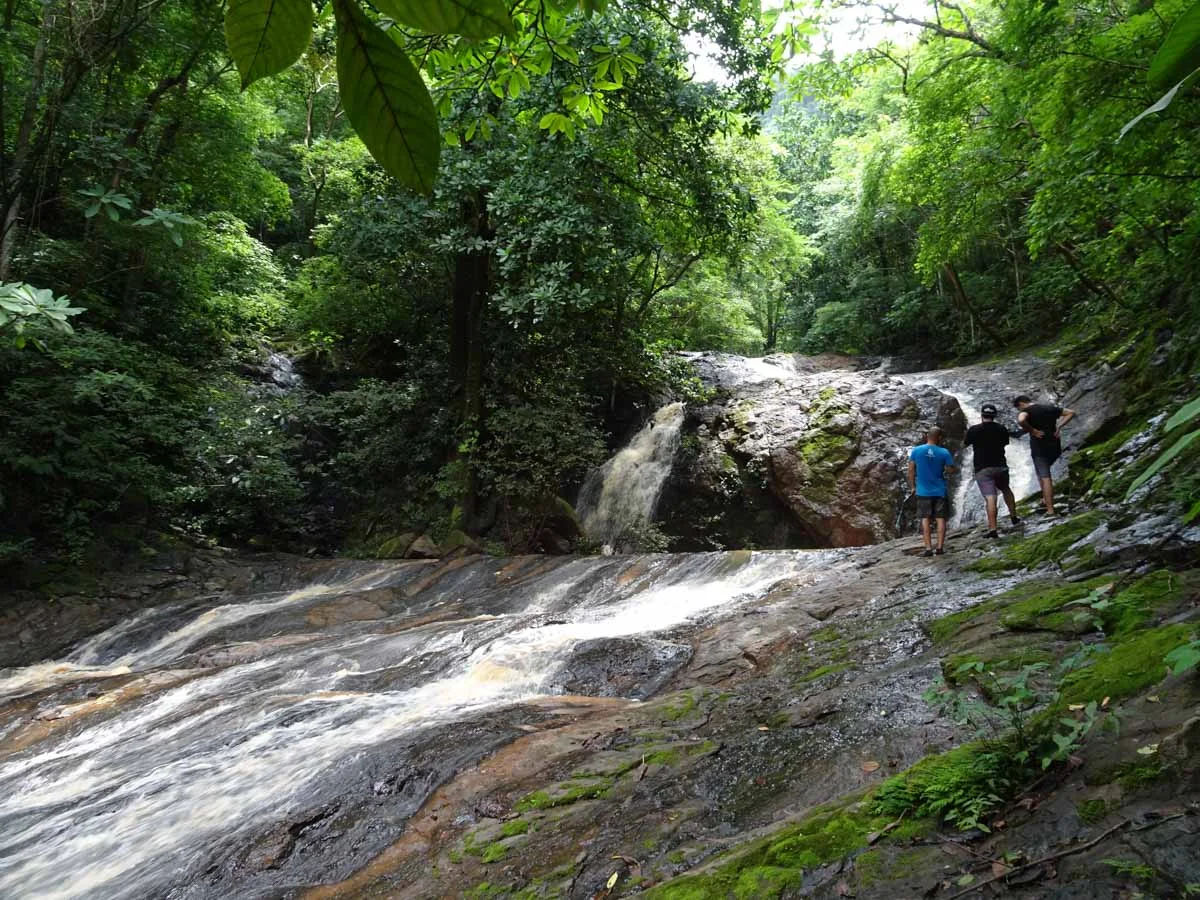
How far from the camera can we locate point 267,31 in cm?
60

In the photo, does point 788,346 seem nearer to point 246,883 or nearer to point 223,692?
point 223,692

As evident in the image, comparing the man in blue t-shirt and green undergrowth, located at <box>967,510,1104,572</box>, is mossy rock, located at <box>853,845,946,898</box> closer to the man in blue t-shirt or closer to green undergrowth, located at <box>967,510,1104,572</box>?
green undergrowth, located at <box>967,510,1104,572</box>

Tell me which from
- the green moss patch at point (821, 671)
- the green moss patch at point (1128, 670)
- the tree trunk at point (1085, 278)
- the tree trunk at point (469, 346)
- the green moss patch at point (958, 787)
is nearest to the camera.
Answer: the green moss patch at point (958, 787)

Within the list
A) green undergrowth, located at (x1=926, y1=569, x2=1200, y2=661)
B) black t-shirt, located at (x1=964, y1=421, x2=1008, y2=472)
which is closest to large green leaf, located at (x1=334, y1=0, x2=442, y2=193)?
green undergrowth, located at (x1=926, y1=569, x2=1200, y2=661)

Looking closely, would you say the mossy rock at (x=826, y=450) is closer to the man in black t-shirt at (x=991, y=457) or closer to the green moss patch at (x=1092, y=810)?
the man in black t-shirt at (x=991, y=457)

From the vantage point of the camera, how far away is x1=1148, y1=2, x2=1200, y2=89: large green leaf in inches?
21.3

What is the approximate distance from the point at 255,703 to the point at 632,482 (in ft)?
29.2

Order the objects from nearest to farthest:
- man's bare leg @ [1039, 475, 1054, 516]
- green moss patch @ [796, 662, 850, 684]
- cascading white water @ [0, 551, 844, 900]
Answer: cascading white water @ [0, 551, 844, 900], green moss patch @ [796, 662, 850, 684], man's bare leg @ [1039, 475, 1054, 516]

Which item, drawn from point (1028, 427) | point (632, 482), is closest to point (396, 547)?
point (632, 482)

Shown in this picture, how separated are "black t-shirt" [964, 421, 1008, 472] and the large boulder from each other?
12.8 ft

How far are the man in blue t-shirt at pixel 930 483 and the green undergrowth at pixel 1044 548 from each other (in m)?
0.83

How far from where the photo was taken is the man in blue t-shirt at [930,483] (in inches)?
268

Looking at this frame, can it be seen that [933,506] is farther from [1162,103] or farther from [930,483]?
[1162,103]

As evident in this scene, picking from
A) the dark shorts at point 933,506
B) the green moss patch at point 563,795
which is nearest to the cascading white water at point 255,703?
the green moss patch at point 563,795
